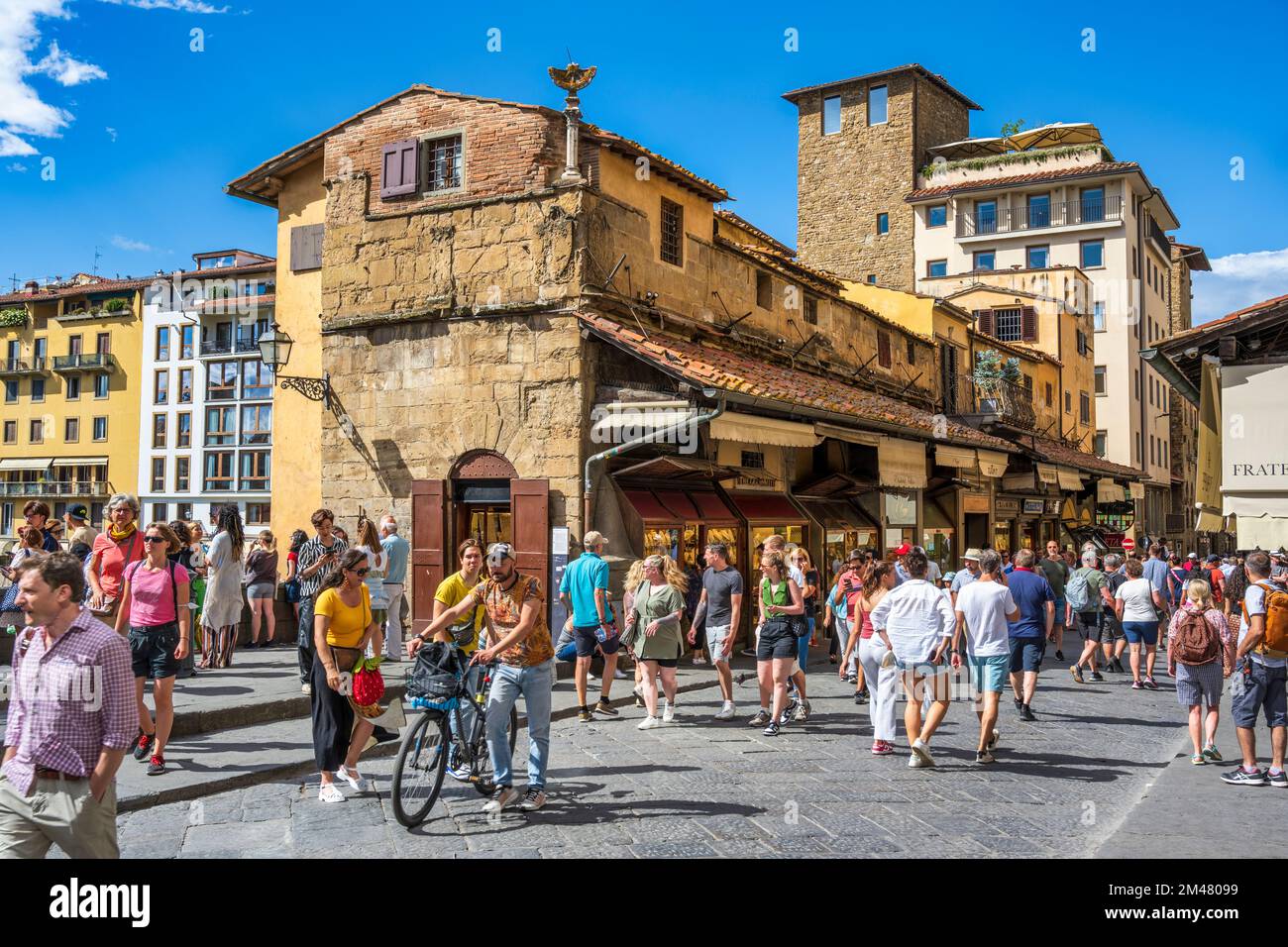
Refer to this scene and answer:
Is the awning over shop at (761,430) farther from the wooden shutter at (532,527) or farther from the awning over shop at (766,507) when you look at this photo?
the wooden shutter at (532,527)

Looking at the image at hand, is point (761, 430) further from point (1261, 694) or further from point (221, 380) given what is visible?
point (221, 380)

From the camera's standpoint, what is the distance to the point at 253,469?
61344mm

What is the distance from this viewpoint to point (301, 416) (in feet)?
56.0

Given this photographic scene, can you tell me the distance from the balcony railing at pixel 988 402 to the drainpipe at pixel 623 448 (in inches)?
615

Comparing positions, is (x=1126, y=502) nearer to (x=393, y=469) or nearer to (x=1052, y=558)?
(x=1052, y=558)

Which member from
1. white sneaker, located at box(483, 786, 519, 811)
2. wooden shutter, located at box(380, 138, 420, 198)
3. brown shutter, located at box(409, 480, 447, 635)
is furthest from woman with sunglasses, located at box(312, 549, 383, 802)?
wooden shutter, located at box(380, 138, 420, 198)

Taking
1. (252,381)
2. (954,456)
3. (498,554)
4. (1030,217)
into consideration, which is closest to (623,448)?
(498,554)

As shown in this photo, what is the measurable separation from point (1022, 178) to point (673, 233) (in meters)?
37.4

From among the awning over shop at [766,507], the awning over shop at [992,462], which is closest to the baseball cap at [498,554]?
the awning over shop at [766,507]

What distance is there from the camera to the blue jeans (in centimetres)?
659

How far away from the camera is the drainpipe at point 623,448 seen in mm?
12383

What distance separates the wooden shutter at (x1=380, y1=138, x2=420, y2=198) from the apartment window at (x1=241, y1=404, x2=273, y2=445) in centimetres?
4972

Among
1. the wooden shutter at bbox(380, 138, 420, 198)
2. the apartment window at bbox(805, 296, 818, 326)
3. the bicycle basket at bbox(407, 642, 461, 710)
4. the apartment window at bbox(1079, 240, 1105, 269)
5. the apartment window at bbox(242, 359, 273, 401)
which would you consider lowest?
the bicycle basket at bbox(407, 642, 461, 710)

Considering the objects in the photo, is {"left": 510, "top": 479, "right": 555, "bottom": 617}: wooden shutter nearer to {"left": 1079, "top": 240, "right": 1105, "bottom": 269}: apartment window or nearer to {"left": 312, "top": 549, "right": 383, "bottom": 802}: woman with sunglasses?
{"left": 312, "top": 549, "right": 383, "bottom": 802}: woman with sunglasses
